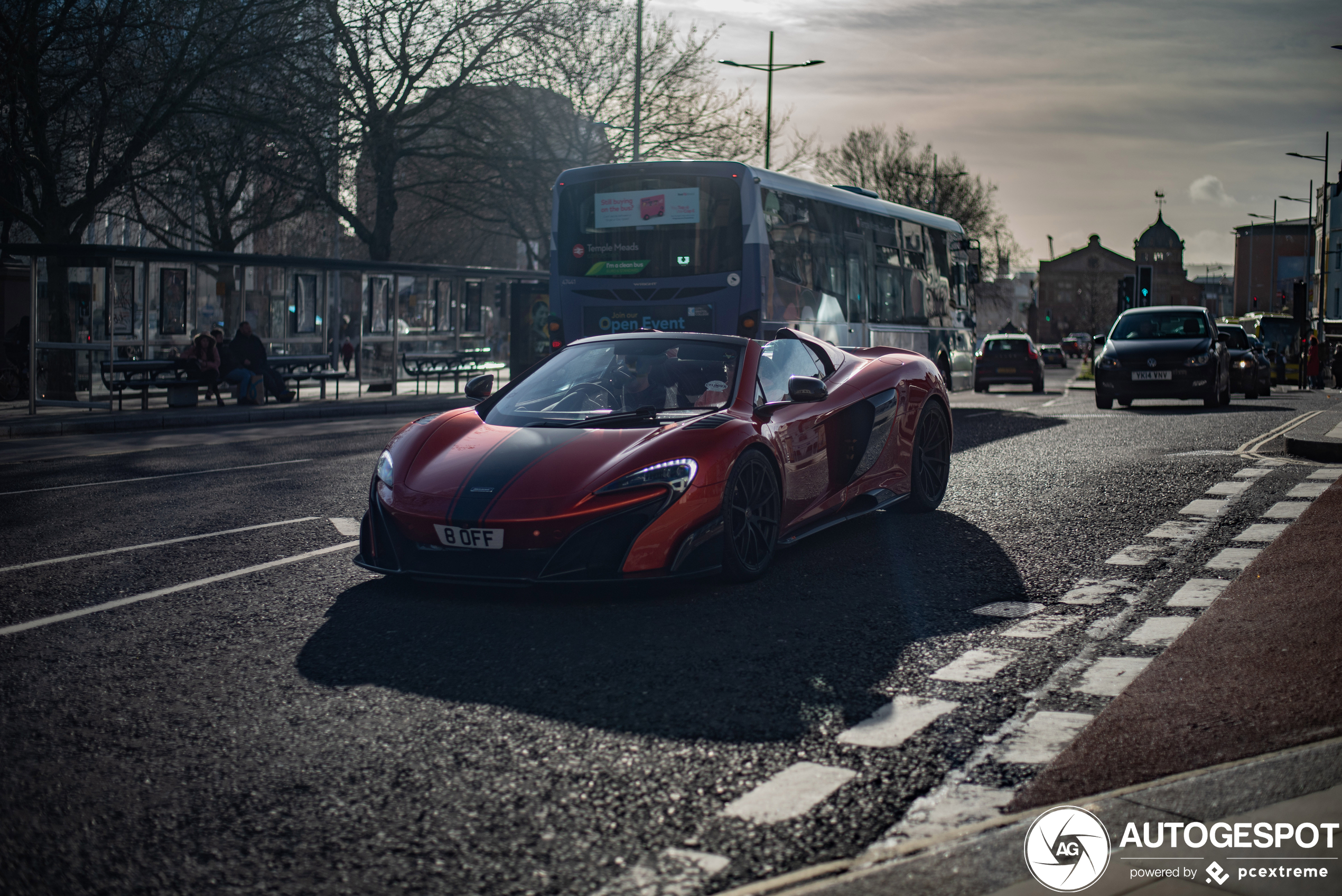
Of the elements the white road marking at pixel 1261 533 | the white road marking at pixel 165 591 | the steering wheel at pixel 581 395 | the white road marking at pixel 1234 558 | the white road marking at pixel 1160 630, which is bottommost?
the white road marking at pixel 165 591

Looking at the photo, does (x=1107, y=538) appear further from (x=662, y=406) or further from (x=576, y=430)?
(x=576, y=430)

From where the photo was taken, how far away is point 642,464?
19.4 feet

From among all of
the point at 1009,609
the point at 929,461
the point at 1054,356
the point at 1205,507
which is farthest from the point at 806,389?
the point at 1054,356

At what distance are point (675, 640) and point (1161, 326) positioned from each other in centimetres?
1892

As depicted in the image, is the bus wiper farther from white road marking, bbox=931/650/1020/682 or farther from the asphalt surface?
white road marking, bbox=931/650/1020/682

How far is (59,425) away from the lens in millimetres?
17344

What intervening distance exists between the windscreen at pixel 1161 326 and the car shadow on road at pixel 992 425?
2663 millimetres

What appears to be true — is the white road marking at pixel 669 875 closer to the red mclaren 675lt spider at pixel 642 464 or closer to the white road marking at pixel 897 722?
the white road marking at pixel 897 722

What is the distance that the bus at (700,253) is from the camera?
15.1 m

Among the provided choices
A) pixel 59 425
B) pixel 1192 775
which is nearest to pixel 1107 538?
pixel 1192 775

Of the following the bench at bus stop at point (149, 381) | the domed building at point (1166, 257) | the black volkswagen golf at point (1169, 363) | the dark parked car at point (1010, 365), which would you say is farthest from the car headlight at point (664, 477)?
the domed building at point (1166, 257)

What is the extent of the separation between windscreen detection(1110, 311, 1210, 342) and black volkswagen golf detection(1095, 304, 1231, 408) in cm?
1

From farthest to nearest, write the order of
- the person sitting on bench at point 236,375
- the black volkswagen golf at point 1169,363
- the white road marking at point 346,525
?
1. the person sitting on bench at point 236,375
2. the black volkswagen golf at point 1169,363
3. the white road marking at point 346,525

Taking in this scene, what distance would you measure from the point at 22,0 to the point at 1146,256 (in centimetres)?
14563
